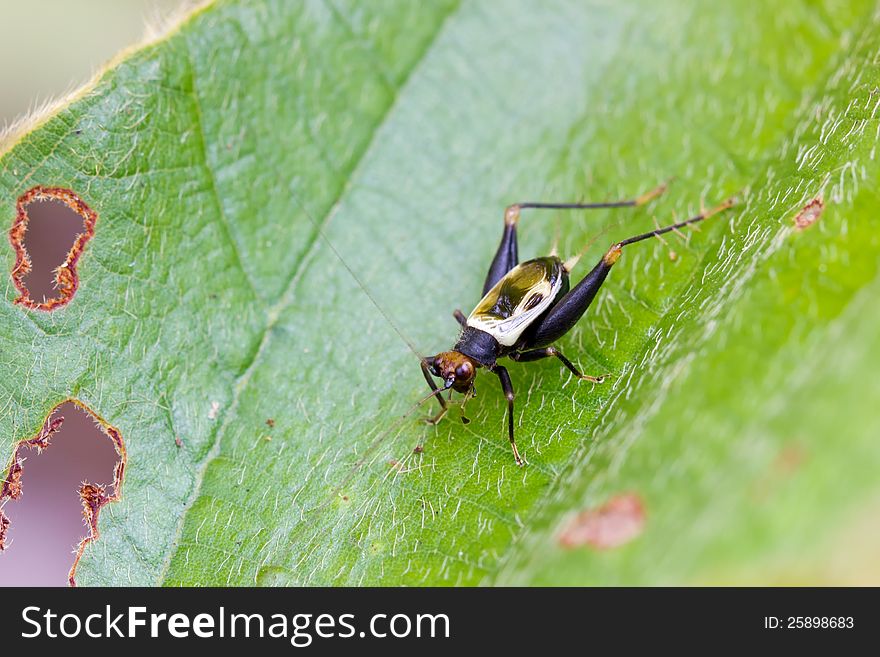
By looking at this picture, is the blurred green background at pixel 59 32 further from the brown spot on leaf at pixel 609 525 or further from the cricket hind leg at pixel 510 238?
the brown spot on leaf at pixel 609 525

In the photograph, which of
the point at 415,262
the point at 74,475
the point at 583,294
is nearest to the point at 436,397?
the point at 415,262

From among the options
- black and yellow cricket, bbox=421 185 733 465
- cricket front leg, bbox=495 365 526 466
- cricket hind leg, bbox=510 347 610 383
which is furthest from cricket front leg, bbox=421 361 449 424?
cricket hind leg, bbox=510 347 610 383

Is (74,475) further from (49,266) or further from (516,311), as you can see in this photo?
(516,311)

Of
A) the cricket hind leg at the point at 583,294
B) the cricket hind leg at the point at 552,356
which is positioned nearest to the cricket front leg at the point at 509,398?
the cricket hind leg at the point at 552,356

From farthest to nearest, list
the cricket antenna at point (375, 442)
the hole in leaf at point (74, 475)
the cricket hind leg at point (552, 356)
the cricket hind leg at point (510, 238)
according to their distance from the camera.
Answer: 1. the cricket hind leg at point (510, 238)
2. the cricket hind leg at point (552, 356)
3. the cricket antenna at point (375, 442)
4. the hole in leaf at point (74, 475)

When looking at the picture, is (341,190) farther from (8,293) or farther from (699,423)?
(699,423)

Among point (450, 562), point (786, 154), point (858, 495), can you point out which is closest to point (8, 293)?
point (450, 562)

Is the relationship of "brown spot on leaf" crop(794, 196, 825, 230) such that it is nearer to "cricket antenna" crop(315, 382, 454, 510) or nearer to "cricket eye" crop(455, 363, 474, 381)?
"cricket eye" crop(455, 363, 474, 381)
